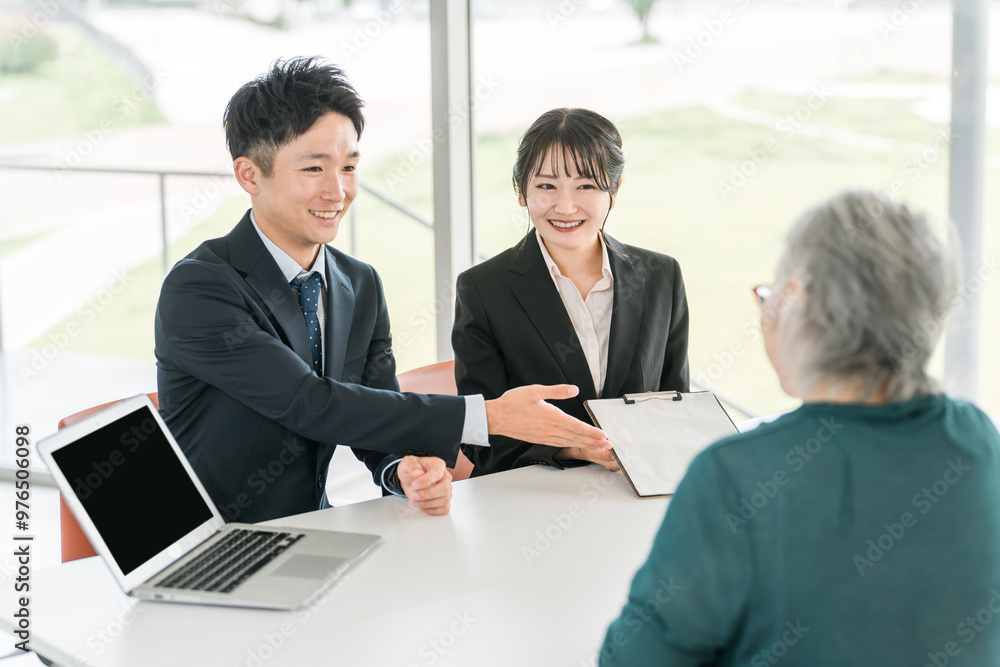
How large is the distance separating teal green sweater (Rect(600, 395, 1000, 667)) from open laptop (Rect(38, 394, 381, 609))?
63 cm

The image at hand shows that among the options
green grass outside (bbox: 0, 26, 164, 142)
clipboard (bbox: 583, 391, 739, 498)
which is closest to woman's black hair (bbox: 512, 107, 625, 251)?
clipboard (bbox: 583, 391, 739, 498)

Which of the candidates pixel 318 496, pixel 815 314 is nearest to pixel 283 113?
pixel 318 496

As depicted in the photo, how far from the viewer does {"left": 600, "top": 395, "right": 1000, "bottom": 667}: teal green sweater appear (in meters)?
0.84

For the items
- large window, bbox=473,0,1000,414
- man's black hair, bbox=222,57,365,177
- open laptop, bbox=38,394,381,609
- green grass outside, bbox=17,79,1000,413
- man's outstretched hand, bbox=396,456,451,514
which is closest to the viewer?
open laptop, bbox=38,394,381,609

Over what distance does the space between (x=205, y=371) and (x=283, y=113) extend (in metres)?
0.54

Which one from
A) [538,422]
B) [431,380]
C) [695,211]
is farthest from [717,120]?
[538,422]

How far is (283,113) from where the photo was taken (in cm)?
176

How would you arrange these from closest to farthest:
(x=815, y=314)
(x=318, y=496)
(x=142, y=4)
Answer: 1. (x=815, y=314)
2. (x=318, y=496)
3. (x=142, y=4)

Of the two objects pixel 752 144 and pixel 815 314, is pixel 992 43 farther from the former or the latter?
pixel 752 144

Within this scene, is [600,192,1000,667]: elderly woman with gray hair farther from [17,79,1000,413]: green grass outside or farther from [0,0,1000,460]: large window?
[17,79,1000,413]: green grass outside

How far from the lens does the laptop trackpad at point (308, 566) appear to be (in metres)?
1.34

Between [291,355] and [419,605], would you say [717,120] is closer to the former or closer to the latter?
[291,355]

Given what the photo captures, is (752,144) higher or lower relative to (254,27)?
lower

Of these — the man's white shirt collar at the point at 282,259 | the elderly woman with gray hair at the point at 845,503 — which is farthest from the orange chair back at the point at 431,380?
the elderly woman with gray hair at the point at 845,503
